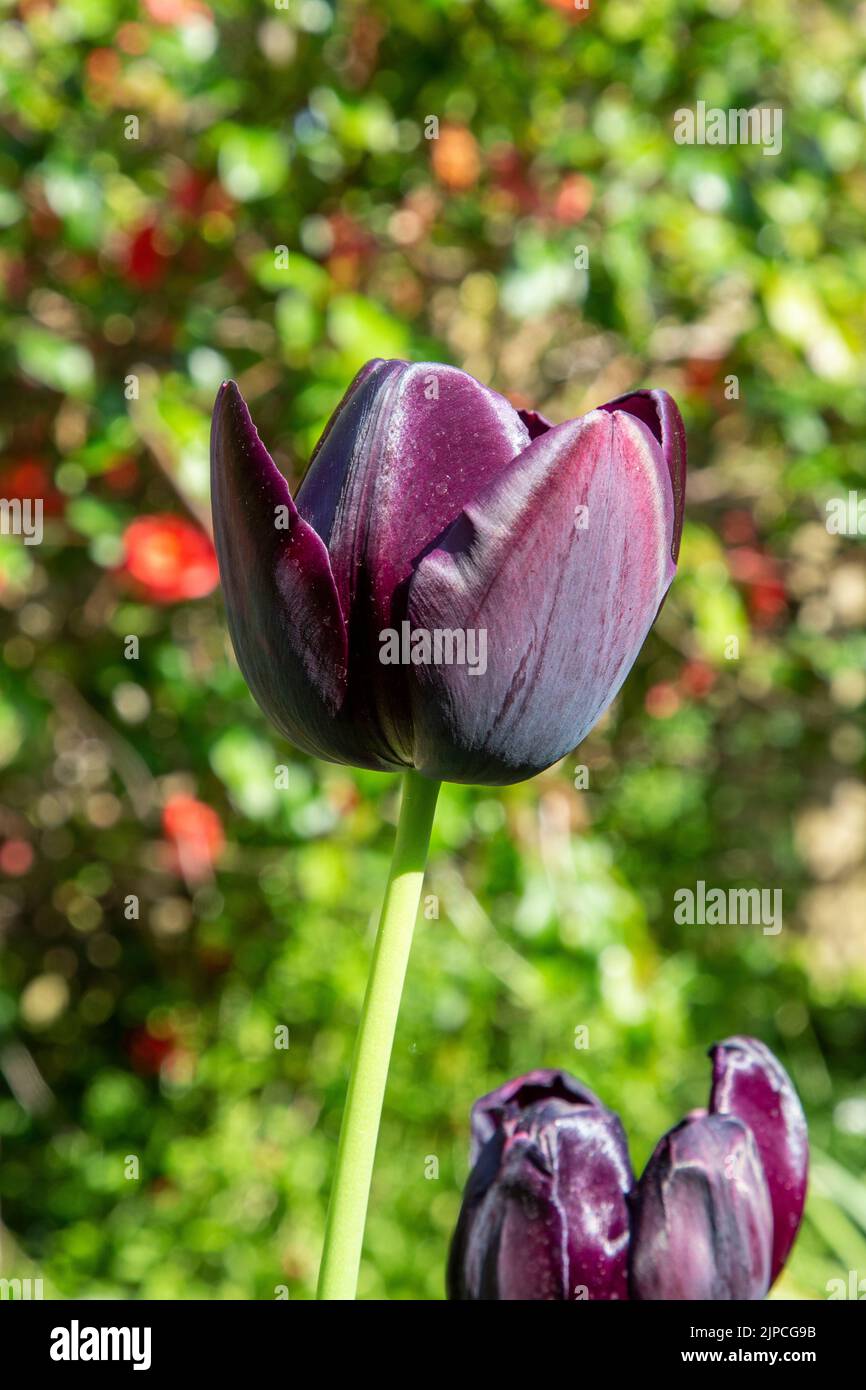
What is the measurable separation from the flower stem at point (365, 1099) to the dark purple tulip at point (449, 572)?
45 millimetres

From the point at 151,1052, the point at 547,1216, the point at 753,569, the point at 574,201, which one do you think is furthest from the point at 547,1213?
the point at 753,569

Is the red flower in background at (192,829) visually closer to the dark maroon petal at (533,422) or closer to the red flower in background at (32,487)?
the red flower in background at (32,487)

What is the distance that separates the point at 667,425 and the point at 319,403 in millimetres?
1209

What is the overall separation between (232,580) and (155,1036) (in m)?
1.78

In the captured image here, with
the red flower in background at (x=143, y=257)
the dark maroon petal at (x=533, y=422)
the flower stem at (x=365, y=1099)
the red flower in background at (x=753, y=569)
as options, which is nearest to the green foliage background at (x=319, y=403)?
the red flower in background at (x=143, y=257)

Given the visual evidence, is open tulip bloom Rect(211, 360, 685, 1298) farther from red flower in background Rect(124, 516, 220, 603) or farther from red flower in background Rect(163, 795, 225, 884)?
red flower in background Rect(163, 795, 225, 884)

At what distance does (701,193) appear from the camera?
1638mm

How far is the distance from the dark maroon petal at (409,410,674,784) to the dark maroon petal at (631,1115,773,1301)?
0.14 metres

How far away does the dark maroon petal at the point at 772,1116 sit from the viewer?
44 centimetres

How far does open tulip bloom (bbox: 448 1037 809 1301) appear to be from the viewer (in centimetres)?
39

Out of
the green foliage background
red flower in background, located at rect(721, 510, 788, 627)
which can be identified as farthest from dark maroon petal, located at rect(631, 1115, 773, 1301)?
red flower in background, located at rect(721, 510, 788, 627)

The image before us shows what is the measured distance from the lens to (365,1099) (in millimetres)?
320
